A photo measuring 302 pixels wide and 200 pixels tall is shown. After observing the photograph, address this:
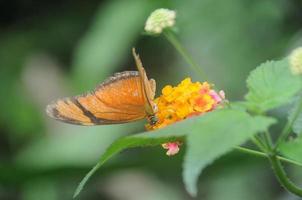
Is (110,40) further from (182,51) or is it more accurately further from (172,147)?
(182,51)

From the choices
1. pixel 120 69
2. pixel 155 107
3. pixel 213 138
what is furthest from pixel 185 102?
pixel 120 69

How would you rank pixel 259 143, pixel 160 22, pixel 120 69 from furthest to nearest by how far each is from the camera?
1. pixel 120 69
2. pixel 160 22
3. pixel 259 143

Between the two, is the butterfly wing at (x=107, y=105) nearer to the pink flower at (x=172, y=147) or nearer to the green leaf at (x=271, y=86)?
the pink flower at (x=172, y=147)

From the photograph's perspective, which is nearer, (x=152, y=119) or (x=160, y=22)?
(x=160, y=22)

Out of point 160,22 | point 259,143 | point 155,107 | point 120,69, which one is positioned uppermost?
point 160,22

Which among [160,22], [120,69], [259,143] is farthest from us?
[120,69]

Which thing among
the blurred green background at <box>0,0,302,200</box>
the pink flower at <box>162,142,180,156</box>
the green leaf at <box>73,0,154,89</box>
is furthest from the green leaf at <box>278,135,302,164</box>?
the green leaf at <box>73,0,154,89</box>

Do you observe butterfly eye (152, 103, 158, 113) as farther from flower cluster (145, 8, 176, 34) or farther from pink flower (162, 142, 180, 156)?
flower cluster (145, 8, 176, 34)
